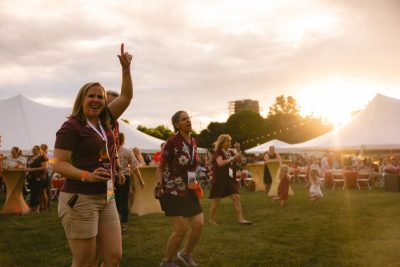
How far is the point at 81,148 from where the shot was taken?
10.3ft

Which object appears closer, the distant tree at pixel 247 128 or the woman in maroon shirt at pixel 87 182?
the woman in maroon shirt at pixel 87 182

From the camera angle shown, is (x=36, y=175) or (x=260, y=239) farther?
(x=36, y=175)


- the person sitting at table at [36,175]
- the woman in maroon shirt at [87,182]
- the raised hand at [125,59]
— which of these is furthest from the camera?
the person sitting at table at [36,175]

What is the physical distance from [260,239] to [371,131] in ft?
56.2

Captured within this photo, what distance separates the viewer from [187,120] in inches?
223

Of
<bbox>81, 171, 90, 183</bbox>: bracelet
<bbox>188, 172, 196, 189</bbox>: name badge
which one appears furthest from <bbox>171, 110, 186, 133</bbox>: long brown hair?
<bbox>81, 171, 90, 183</bbox>: bracelet

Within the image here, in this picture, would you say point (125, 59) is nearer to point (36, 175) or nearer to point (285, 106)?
point (36, 175)

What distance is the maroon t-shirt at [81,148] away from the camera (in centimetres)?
310

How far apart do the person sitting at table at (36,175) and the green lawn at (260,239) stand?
34.9 inches

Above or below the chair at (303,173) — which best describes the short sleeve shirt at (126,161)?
above

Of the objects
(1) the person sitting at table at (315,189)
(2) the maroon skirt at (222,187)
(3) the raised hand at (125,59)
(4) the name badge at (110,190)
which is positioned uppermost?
(3) the raised hand at (125,59)

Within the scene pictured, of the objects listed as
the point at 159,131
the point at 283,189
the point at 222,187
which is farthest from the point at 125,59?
the point at 159,131

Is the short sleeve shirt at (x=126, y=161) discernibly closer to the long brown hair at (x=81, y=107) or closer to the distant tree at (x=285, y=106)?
the long brown hair at (x=81, y=107)

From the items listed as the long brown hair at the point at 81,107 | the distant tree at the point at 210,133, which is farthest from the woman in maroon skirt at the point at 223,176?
the distant tree at the point at 210,133
